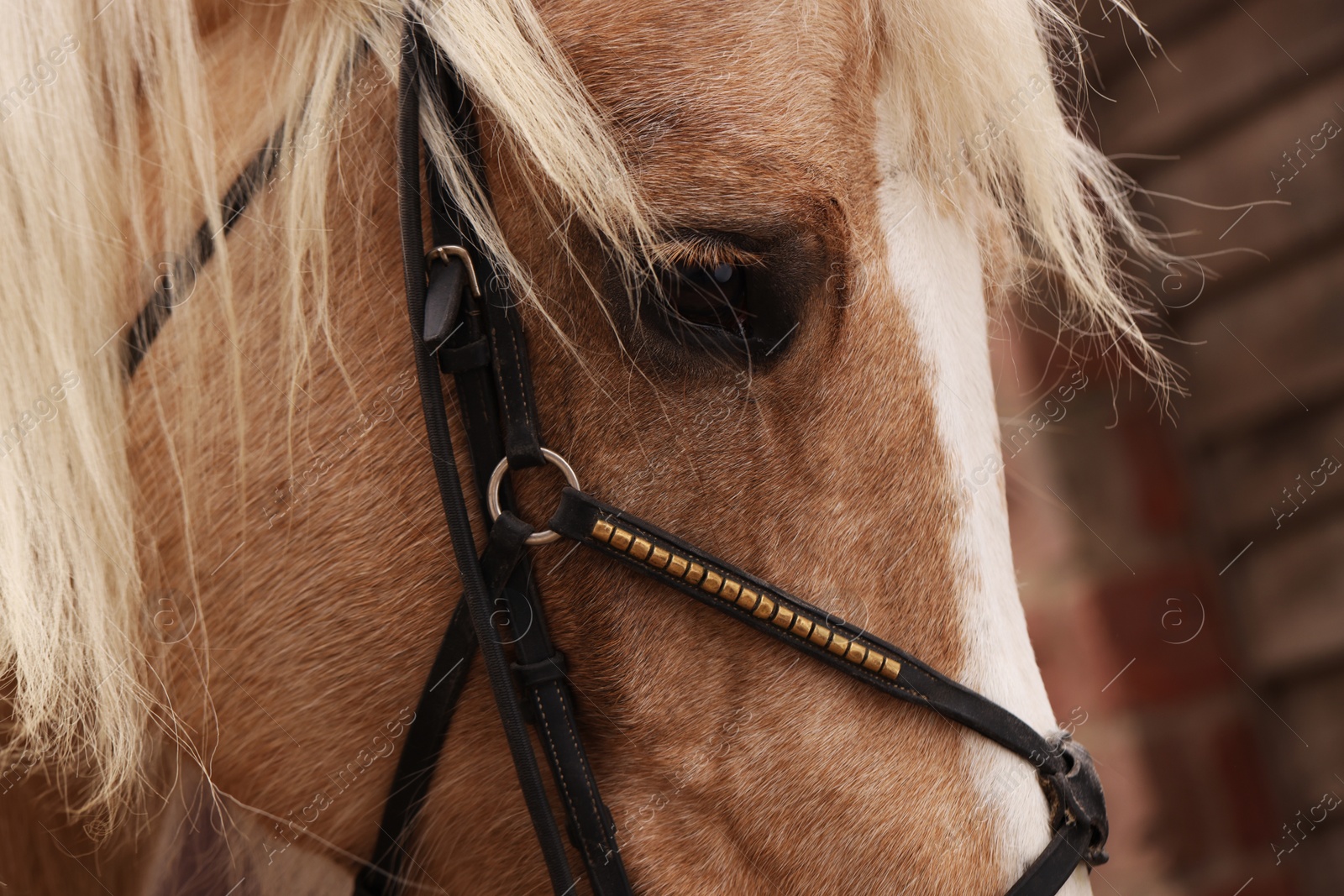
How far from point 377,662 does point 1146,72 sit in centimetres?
166

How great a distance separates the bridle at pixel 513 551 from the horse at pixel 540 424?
0.01 meters

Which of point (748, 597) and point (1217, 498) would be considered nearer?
point (748, 597)

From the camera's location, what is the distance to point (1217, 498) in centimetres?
170

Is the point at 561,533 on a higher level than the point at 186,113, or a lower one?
lower

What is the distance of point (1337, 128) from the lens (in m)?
1.46

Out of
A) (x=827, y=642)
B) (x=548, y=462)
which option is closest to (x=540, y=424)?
(x=548, y=462)

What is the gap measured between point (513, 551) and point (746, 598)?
0.55 feet

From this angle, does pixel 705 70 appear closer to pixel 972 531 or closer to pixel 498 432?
pixel 498 432

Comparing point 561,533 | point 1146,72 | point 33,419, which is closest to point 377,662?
point 561,533

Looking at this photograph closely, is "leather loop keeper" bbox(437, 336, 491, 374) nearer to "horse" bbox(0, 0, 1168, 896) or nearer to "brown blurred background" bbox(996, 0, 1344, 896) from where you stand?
"horse" bbox(0, 0, 1168, 896)

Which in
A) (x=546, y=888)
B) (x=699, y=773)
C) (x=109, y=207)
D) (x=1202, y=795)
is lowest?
(x=1202, y=795)

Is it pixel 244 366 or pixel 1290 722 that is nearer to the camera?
pixel 244 366

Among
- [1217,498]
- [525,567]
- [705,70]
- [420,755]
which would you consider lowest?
[1217,498]

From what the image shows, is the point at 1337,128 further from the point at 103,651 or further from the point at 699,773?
the point at 103,651
